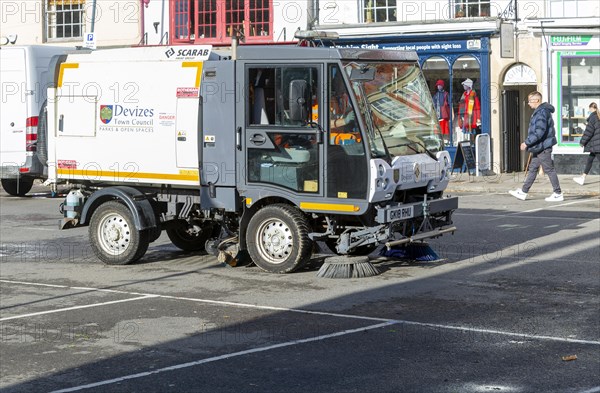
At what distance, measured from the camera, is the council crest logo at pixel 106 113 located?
13.9 meters

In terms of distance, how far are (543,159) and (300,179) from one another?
27.3ft

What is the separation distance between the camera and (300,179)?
12883 mm

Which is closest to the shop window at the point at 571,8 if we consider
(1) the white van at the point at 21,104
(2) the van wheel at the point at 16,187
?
(1) the white van at the point at 21,104

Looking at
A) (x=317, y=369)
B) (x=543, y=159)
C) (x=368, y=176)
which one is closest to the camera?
(x=317, y=369)

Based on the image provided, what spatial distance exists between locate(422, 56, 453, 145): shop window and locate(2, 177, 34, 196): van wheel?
1078cm

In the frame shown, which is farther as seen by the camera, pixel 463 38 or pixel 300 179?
pixel 463 38

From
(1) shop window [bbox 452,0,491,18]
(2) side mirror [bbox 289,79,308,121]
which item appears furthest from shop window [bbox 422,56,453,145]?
(2) side mirror [bbox 289,79,308,121]

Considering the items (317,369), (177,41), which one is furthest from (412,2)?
(317,369)

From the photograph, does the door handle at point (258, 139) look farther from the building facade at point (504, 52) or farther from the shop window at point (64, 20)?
the shop window at point (64, 20)

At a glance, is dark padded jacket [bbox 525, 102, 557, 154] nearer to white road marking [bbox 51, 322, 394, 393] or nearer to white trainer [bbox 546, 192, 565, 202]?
white trainer [bbox 546, 192, 565, 202]

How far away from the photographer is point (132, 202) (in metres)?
13.6

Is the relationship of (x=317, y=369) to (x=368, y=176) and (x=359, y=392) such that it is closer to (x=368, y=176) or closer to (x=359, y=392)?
(x=359, y=392)

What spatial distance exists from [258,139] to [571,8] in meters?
16.8

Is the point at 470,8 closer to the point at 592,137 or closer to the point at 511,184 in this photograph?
the point at 511,184
